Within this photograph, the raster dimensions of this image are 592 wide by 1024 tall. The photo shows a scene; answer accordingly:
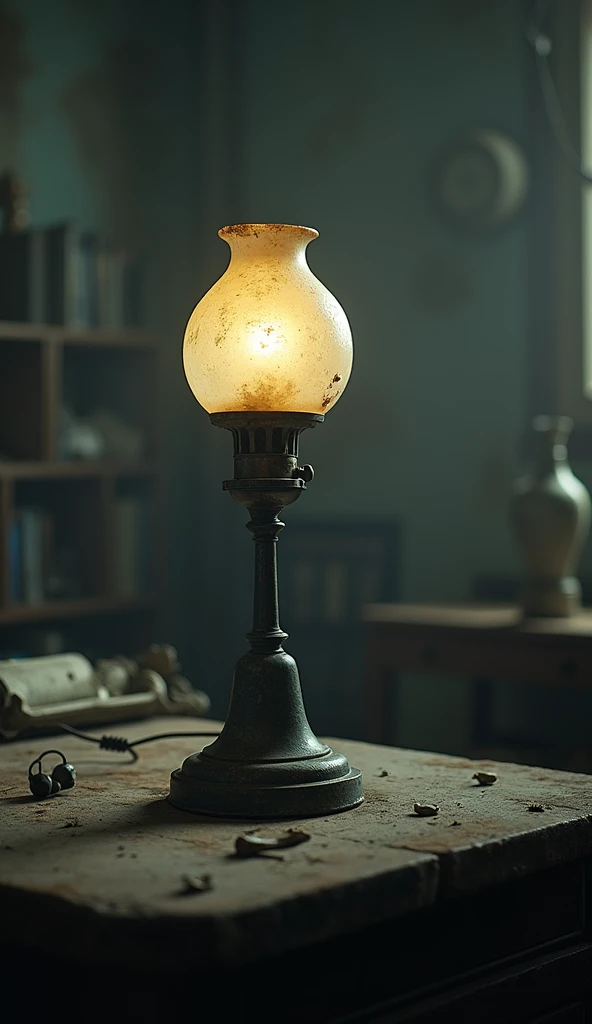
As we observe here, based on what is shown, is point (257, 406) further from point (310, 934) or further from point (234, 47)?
point (234, 47)

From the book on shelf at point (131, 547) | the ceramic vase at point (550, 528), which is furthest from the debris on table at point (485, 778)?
the book on shelf at point (131, 547)

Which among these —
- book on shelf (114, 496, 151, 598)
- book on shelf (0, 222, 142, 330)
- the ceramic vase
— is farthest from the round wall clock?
book on shelf (114, 496, 151, 598)

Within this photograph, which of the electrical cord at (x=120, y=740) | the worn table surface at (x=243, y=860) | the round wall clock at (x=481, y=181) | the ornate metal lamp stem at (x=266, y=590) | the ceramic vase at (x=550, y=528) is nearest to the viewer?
the worn table surface at (x=243, y=860)

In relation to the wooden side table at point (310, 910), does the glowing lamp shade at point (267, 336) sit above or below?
above

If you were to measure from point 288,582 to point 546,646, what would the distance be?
137 cm

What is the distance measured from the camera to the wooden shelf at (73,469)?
12.0 ft

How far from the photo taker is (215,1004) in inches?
41.5

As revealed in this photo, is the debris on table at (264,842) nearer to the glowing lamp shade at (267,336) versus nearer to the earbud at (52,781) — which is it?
the earbud at (52,781)

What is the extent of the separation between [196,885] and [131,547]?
2988mm

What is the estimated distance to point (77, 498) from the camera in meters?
3.98

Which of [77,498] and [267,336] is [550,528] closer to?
[77,498]

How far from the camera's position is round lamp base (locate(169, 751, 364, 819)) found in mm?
1379

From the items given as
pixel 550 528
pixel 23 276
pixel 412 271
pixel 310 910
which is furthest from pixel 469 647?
pixel 310 910

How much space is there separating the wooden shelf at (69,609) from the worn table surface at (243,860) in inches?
79.5
